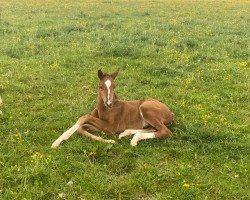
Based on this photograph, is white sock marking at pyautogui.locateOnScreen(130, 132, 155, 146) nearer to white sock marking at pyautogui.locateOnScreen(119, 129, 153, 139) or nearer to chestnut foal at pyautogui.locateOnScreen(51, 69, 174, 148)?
chestnut foal at pyautogui.locateOnScreen(51, 69, 174, 148)

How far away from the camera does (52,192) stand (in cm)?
683

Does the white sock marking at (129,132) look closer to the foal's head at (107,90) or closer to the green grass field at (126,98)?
the green grass field at (126,98)

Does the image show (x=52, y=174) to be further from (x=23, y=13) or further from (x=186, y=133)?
(x=23, y=13)

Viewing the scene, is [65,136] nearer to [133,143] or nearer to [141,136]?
[133,143]

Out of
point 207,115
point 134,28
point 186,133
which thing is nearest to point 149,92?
point 207,115

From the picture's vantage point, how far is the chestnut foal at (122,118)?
888 centimetres

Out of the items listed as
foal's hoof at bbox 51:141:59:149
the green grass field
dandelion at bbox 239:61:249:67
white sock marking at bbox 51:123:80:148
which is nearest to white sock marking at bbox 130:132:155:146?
the green grass field

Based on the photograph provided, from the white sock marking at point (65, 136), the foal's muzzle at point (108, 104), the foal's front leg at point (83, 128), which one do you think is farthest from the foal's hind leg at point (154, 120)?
the white sock marking at point (65, 136)

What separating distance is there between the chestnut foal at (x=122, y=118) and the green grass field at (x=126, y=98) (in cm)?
24

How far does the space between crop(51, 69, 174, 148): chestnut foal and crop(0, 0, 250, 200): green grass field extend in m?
0.24

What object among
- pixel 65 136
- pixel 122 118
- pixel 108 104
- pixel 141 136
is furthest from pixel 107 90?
pixel 65 136

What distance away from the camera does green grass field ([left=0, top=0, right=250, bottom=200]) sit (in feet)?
23.5

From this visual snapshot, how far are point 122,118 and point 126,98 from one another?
2.44 metres

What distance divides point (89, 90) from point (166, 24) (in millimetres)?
12452
